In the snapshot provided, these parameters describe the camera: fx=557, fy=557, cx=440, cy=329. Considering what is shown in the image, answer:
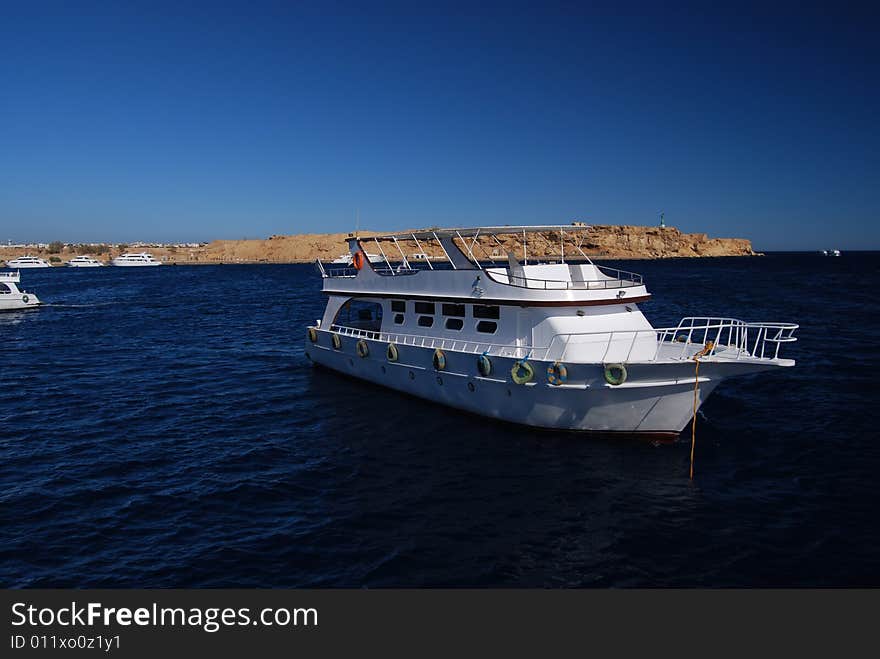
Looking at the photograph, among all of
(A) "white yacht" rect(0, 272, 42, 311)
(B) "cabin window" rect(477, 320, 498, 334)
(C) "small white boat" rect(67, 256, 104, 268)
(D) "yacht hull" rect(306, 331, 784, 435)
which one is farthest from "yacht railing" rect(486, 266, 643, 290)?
(C) "small white boat" rect(67, 256, 104, 268)

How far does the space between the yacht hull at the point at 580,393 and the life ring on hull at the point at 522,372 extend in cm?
20

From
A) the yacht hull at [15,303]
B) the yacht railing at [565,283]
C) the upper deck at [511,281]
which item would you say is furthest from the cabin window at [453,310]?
the yacht hull at [15,303]

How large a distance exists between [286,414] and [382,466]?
6.54 m

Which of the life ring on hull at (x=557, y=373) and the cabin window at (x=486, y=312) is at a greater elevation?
the cabin window at (x=486, y=312)

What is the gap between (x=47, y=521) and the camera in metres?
13.1

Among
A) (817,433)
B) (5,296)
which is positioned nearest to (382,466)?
(817,433)

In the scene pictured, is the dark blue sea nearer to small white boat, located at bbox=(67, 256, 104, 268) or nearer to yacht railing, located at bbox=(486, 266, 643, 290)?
yacht railing, located at bbox=(486, 266, 643, 290)

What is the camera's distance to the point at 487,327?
19422mm

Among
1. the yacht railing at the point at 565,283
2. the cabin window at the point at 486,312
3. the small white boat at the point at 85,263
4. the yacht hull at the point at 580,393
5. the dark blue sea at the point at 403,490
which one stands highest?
the small white boat at the point at 85,263

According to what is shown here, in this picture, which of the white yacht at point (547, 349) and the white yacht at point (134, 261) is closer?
the white yacht at point (547, 349)

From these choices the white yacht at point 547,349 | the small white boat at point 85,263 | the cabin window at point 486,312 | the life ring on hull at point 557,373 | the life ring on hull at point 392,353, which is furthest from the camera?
the small white boat at point 85,263

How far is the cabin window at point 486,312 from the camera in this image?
1915cm

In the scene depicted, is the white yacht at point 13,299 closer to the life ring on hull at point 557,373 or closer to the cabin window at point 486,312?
the cabin window at point 486,312
